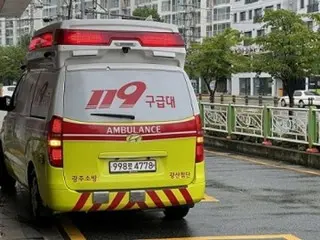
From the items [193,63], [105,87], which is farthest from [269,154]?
[193,63]

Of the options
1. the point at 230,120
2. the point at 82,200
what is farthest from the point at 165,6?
the point at 82,200

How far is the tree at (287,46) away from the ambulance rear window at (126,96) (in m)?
12.7

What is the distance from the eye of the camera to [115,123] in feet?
22.2

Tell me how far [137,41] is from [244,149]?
8909 mm

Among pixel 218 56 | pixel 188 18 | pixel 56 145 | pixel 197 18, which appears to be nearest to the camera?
pixel 56 145

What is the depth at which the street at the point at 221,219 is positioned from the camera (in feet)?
23.1

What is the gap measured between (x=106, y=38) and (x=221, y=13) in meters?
81.1

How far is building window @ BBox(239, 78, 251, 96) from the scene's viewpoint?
73500mm

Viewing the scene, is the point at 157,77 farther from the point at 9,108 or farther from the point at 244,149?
the point at 244,149

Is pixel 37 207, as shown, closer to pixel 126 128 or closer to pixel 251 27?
pixel 126 128

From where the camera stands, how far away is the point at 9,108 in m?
8.98

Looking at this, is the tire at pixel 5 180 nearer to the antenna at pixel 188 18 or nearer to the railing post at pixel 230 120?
the railing post at pixel 230 120

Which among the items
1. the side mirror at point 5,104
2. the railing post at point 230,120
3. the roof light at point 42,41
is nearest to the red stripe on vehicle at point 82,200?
the roof light at point 42,41

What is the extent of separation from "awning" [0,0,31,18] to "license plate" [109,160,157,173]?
18928mm
